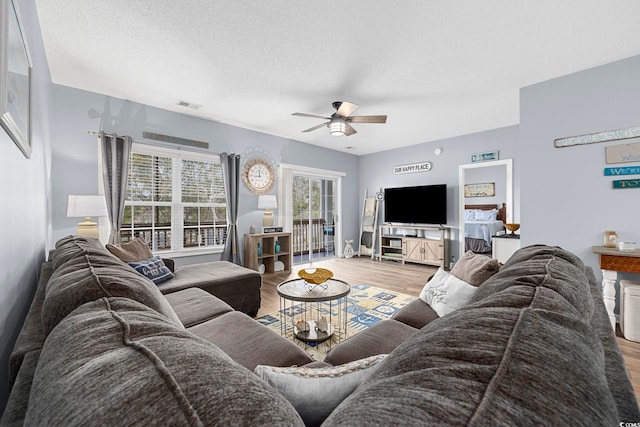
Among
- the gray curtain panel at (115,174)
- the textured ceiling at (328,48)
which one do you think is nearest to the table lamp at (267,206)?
the textured ceiling at (328,48)

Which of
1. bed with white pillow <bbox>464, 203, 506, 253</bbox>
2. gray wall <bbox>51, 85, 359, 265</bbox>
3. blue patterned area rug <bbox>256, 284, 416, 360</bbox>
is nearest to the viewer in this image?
blue patterned area rug <bbox>256, 284, 416, 360</bbox>

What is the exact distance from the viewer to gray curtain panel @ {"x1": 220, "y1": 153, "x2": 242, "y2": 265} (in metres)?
4.41

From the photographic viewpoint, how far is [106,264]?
1.08m

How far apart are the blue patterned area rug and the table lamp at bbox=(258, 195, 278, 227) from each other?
191cm

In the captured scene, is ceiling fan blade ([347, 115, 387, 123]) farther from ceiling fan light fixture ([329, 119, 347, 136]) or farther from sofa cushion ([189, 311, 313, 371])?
sofa cushion ([189, 311, 313, 371])

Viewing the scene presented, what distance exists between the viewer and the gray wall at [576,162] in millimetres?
2633

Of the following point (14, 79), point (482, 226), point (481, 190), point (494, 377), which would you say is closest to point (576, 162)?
point (494, 377)

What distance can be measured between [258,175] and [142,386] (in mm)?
4728

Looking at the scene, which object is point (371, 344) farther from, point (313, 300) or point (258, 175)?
point (258, 175)

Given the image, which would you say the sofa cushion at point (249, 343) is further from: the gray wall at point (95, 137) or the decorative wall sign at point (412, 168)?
the decorative wall sign at point (412, 168)

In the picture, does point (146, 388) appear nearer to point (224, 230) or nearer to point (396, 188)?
point (224, 230)

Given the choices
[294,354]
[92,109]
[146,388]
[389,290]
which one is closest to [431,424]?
[146,388]

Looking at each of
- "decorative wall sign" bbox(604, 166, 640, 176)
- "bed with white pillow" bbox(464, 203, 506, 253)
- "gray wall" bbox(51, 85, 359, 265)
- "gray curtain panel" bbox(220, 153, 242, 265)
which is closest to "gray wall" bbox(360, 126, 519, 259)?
"bed with white pillow" bbox(464, 203, 506, 253)

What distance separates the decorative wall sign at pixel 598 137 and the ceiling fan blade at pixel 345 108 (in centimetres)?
227
